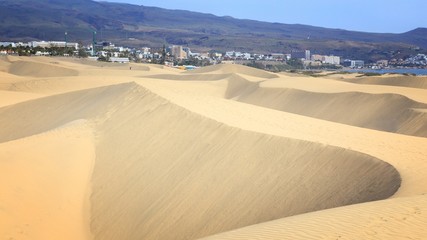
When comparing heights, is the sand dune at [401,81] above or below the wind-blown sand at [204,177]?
above

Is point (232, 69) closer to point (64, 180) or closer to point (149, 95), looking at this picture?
point (149, 95)

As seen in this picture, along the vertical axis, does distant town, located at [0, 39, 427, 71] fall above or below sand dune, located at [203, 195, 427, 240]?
above

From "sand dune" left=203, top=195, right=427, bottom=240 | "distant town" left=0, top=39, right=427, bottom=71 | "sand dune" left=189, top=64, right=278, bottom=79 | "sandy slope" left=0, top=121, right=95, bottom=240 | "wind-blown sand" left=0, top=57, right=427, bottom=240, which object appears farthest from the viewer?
"distant town" left=0, top=39, right=427, bottom=71

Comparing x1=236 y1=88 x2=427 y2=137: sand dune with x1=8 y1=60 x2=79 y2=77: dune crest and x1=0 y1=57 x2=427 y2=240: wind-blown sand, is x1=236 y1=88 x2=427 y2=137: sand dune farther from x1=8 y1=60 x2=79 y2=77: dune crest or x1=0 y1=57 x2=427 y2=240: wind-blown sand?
x1=8 y1=60 x2=79 y2=77: dune crest

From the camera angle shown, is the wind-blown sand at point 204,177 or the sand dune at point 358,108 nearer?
the wind-blown sand at point 204,177

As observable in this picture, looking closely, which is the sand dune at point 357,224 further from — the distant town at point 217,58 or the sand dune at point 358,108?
the distant town at point 217,58

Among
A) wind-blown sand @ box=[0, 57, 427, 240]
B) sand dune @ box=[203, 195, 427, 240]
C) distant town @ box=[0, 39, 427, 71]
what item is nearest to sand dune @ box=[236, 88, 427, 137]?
wind-blown sand @ box=[0, 57, 427, 240]

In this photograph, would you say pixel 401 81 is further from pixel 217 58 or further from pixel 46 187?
pixel 217 58

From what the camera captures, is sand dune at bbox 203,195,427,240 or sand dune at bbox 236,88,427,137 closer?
sand dune at bbox 203,195,427,240

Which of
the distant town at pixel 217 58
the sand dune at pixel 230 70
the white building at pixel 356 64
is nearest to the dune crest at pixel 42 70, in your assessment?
the sand dune at pixel 230 70

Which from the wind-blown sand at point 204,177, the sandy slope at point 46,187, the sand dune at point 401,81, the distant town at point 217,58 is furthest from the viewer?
the distant town at point 217,58
